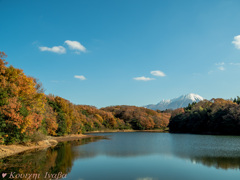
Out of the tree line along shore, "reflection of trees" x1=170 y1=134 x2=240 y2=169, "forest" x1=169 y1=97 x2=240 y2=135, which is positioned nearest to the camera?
"reflection of trees" x1=170 y1=134 x2=240 y2=169

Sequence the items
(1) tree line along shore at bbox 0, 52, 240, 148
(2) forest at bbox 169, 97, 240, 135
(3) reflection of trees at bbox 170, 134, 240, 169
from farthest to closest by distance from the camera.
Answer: (2) forest at bbox 169, 97, 240, 135 < (1) tree line along shore at bbox 0, 52, 240, 148 < (3) reflection of trees at bbox 170, 134, 240, 169

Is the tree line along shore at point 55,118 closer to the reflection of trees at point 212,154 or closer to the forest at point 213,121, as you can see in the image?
the forest at point 213,121

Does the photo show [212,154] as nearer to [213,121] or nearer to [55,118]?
[55,118]

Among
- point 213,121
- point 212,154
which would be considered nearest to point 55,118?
point 212,154

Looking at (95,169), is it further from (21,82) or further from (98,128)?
(98,128)

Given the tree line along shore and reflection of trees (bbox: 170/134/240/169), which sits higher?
the tree line along shore

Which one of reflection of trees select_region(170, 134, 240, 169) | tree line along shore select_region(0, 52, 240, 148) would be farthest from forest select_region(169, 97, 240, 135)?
reflection of trees select_region(170, 134, 240, 169)

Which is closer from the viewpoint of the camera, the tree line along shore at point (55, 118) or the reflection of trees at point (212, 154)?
the reflection of trees at point (212, 154)

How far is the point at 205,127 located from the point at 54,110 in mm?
47482

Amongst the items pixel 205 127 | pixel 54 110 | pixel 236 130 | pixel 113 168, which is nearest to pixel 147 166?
pixel 113 168

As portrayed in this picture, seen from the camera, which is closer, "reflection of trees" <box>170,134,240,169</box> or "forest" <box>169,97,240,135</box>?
"reflection of trees" <box>170,134,240,169</box>

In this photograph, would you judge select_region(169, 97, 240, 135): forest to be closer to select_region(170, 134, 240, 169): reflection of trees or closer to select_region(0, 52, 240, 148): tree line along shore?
select_region(0, 52, 240, 148): tree line along shore

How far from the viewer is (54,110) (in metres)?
48.9

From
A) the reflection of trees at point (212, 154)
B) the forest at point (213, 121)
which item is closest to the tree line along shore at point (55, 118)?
the forest at point (213, 121)
